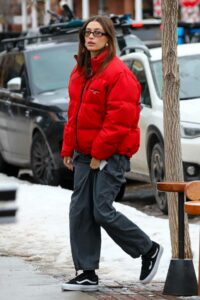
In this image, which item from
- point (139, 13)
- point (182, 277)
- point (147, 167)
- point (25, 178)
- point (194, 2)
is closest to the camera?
point (182, 277)

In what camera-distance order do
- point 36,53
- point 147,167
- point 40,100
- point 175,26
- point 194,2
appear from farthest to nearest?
1. point 194,2
2. point 36,53
3. point 40,100
4. point 147,167
5. point 175,26

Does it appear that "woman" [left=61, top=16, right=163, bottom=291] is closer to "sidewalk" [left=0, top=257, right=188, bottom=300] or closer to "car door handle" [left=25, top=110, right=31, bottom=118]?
"sidewalk" [left=0, top=257, right=188, bottom=300]

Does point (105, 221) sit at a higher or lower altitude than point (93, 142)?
lower

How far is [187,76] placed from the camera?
45.0 feet

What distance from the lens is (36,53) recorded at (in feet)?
53.1

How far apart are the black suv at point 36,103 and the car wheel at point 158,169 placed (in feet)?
4.94

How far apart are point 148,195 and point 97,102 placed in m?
7.69

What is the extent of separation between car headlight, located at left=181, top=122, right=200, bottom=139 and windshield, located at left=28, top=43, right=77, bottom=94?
11.3ft

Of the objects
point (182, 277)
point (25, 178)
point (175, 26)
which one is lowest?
point (25, 178)

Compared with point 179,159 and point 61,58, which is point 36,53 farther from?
point 179,159

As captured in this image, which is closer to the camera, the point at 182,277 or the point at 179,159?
the point at 182,277

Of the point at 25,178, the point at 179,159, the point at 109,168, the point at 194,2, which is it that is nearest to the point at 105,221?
the point at 109,168

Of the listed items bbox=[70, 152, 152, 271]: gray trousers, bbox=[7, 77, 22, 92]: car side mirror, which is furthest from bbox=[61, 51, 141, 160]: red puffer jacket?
bbox=[7, 77, 22, 92]: car side mirror

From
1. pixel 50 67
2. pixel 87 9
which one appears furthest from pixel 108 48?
pixel 87 9
